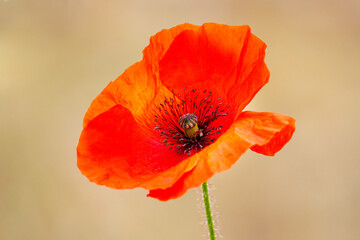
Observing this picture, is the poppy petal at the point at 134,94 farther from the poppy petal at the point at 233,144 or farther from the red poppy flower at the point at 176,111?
the poppy petal at the point at 233,144

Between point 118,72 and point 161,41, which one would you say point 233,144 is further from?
point 118,72

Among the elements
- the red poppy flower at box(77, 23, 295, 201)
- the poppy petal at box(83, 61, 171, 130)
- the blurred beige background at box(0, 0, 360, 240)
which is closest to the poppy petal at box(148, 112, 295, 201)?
the red poppy flower at box(77, 23, 295, 201)

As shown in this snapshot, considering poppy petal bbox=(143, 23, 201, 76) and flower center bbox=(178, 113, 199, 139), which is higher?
poppy petal bbox=(143, 23, 201, 76)

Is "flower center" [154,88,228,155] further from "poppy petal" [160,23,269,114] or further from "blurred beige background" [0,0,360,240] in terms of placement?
"blurred beige background" [0,0,360,240]

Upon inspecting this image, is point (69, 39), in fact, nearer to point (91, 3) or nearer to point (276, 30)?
point (91, 3)

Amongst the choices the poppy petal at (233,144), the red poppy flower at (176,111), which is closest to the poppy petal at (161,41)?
the red poppy flower at (176,111)

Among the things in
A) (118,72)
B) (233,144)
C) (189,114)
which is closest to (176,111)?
(189,114)
